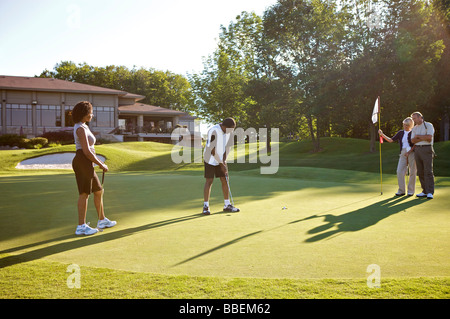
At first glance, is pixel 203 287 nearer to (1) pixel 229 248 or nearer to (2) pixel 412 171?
(1) pixel 229 248

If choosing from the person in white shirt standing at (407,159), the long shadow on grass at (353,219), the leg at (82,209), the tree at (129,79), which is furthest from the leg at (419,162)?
the tree at (129,79)

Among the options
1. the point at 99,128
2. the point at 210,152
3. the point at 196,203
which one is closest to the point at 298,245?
the point at 210,152

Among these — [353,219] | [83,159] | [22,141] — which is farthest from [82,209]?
[22,141]

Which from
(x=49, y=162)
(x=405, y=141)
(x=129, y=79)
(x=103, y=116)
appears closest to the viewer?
(x=405, y=141)

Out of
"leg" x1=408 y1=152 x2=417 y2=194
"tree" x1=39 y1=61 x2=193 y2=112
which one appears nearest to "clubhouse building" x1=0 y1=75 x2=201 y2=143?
"tree" x1=39 y1=61 x2=193 y2=112

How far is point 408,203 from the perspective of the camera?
33.7ft

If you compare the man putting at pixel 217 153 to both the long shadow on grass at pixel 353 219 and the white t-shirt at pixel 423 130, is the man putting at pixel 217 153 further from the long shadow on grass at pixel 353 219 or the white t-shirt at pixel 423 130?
the white t-shirt at pixel 423 130

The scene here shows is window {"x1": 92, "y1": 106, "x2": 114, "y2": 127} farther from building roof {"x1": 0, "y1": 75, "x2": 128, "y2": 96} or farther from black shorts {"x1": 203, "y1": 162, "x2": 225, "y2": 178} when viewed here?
black shorts {"x1": 203, "y1": 162, "x2": 225, "y2": 178}

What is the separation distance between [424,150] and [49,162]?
2425 cm

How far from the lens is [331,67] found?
36.6 metres

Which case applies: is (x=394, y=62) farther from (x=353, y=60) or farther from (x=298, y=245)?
(x=298, y=245)

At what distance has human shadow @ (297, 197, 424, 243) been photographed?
6625 mm

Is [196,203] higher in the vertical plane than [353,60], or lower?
lower
